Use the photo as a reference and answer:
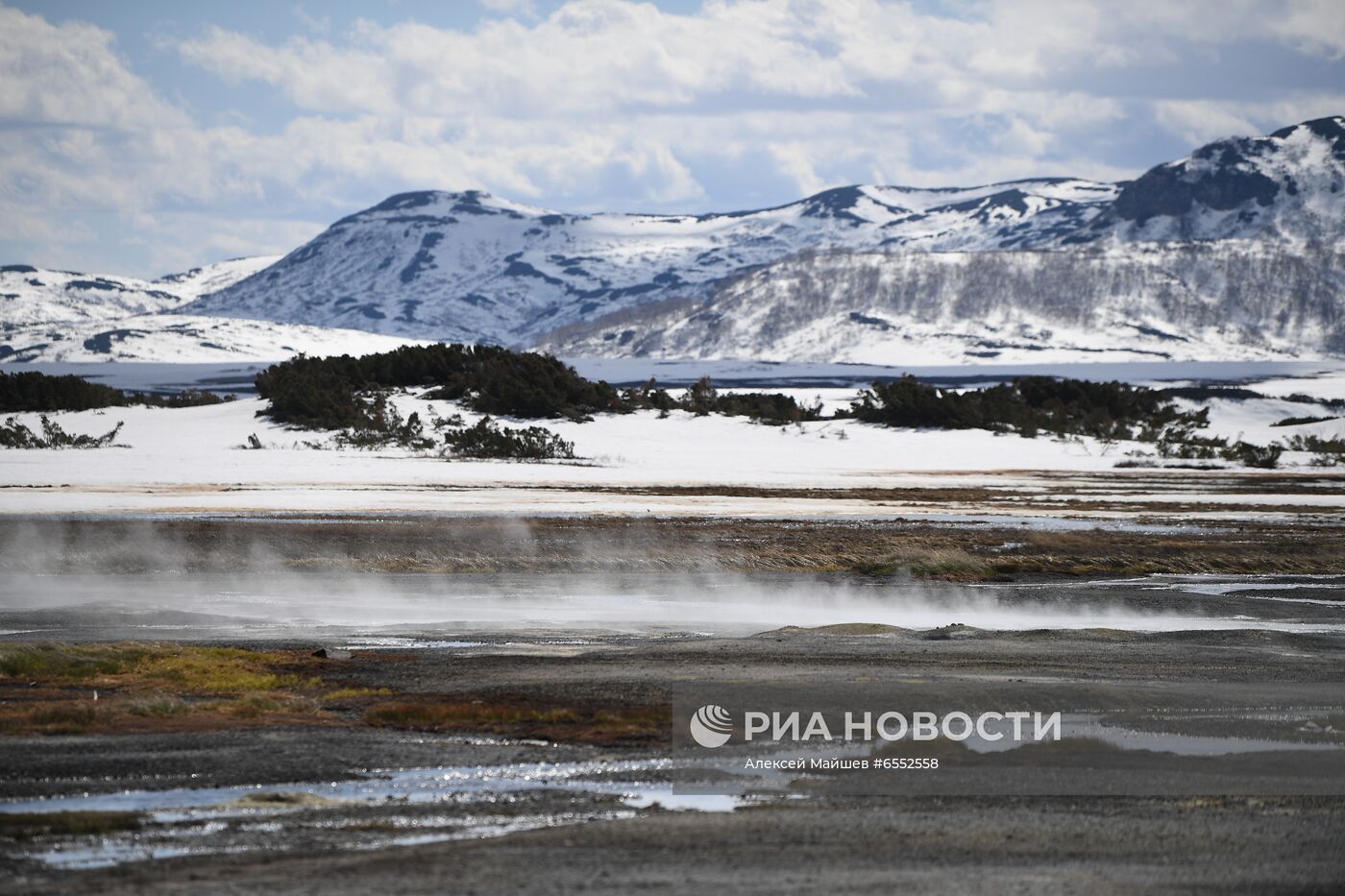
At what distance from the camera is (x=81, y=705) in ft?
39.9

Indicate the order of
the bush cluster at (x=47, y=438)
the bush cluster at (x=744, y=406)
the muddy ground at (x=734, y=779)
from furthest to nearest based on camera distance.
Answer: the bush cluster at (x=744, y=406) < the bush cluster at (x=47, y=438) < the muddy ground at (x=734, y=779)

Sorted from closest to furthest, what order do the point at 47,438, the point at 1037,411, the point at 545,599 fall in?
the point at 545,599
the point at 47,438
the point at 1037,411

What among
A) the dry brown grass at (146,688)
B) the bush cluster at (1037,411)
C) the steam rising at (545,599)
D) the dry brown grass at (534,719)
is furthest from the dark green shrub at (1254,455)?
the dry brown grass at (534,719)

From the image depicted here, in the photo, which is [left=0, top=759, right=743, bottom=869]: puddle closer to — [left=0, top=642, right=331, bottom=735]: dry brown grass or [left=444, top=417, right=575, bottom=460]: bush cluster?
[left=0, top=642, right=331, bottom=735]: dry brown grass

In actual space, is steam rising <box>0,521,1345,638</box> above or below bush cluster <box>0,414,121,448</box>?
below

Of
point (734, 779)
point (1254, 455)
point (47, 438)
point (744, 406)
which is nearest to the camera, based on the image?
point (734, 779)

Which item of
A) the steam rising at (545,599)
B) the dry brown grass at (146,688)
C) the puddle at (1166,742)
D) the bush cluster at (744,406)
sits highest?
the bush cluster at (744,406)

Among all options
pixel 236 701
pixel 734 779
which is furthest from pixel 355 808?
pixel 236 701

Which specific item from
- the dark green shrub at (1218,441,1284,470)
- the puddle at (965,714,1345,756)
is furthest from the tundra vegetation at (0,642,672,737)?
the dark green shrub at (1218,441,1284,470)

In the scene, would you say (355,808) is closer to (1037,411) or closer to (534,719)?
(534,719)

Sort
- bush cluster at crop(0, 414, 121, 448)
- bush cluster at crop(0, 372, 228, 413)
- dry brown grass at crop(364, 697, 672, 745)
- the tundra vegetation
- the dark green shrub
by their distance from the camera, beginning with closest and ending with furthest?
1. dry brown grass at crop(364, 697, 672, 745)
2. the tundra vegetation
3. bush cluster at crop(0, 414, 121, 448)
4. bush cluster at crop(0, 372, 228, 413)
5. the dark green shrub

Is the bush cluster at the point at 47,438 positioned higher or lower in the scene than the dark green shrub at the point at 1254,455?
higher

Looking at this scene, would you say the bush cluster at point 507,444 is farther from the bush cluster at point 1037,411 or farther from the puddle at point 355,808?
the puddle at point 355,808

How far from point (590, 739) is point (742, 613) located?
10314 mm
